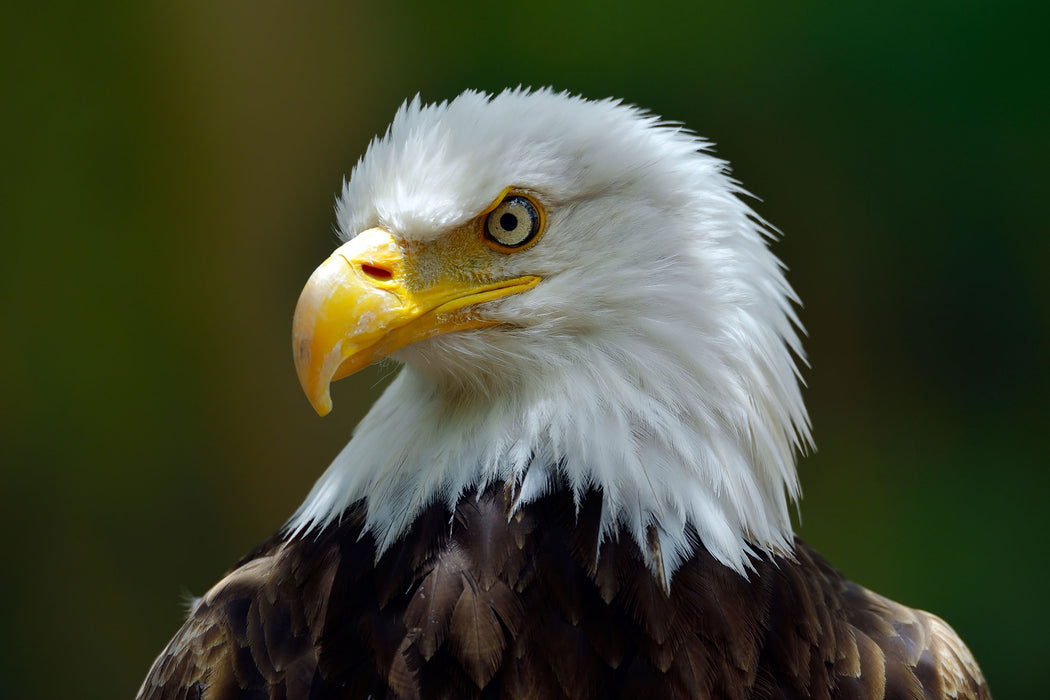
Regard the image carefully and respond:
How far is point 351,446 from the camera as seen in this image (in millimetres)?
2166

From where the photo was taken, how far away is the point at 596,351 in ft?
6.60

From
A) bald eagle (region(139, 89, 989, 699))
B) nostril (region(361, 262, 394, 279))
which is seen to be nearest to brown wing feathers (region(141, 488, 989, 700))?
bald eagle (region(139, 89, 989, 699))

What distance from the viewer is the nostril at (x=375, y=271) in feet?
6.34

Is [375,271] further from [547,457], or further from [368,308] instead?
[547,457]

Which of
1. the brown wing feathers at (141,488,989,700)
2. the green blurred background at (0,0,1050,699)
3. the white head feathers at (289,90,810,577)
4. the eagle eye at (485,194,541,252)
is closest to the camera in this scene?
the brown wing feathers at (141,488,989,700)

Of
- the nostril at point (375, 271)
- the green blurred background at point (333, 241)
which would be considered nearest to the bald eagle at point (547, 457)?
the nostril at point (375, 271)

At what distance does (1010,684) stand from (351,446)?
4477mm

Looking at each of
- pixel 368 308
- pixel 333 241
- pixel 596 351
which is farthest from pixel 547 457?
pixel 333 241

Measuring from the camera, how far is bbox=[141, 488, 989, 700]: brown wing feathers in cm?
177

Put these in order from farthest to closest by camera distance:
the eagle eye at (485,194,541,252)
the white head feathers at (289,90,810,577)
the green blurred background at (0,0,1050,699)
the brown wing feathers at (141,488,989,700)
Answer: the green blurred background at (0,0,1050,699), the eagle eye at (485,194,541,252), the white head feathers at (289,90,810,577), the brown wing feathers at (141,488,989,700)

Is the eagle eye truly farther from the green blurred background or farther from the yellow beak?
the green blurred background

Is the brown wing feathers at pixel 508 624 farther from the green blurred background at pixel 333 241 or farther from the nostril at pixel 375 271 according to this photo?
the green blurred background at pixel 333 241

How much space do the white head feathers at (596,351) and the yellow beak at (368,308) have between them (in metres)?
0.04

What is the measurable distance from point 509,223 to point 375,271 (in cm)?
30
